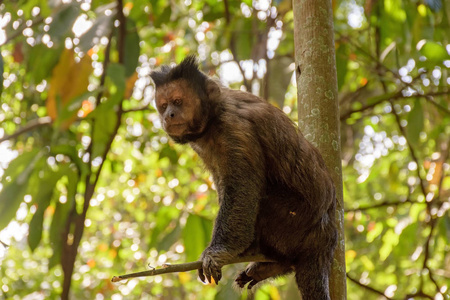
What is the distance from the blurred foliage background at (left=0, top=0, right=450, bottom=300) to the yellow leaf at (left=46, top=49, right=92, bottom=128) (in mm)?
11

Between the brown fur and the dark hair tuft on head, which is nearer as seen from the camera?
the brown fur

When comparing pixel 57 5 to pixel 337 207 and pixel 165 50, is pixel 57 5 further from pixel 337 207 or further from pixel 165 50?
pixel 165 50

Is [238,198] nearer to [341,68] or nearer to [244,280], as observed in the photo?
[244,280]

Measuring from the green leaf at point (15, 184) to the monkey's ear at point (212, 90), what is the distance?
4.20ft

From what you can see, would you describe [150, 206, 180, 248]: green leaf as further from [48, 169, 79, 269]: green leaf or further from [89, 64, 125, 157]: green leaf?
[89, 64, 125, 157]: green leaf

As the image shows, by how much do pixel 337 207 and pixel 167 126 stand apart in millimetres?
1333

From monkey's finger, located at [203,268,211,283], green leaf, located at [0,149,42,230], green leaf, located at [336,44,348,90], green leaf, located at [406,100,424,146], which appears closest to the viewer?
monkey's finger, located at [203,268,211,283]

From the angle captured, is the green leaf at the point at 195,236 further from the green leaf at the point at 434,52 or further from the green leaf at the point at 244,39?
the green leaf at the point at 244,39

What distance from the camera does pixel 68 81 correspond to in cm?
348

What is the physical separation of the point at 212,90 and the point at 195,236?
1.24 meters

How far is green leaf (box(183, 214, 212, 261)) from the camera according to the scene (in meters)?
4.21

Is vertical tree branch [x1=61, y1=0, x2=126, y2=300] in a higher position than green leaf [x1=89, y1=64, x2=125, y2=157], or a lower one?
lower

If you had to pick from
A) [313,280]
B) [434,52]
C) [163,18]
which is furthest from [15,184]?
[434,52]

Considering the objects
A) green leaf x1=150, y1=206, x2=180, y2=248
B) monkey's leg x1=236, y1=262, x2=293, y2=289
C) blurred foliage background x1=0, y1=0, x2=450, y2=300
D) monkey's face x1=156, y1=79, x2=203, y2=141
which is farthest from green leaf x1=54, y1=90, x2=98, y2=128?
green leaf x1=150, y1=206, x2=180, y2=248
